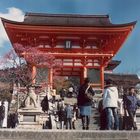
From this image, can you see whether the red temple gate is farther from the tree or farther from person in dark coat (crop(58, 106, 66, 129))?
person in dark coat (crop(58, 106, 66, 129))

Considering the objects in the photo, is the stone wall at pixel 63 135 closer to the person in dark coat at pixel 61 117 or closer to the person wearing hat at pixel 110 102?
the person wearing hat at pixel 110 102

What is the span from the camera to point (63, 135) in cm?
662

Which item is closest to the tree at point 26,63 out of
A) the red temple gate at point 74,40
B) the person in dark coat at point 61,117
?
the red temple gate at point 74,40

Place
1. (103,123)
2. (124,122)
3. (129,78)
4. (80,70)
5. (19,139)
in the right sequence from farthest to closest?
(129,78) < (80,70) < (124,122) < (103,123) < (19,139)

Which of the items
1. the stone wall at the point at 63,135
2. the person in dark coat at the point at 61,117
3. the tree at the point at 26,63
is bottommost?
the stone wall at the point at 63,135

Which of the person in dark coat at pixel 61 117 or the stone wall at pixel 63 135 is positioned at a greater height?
the person in dark coat at pixel 61 117

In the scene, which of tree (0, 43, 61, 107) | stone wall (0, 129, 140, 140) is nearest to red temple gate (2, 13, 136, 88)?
tree (0, 43, 61, 107)

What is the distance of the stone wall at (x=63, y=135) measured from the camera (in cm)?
650

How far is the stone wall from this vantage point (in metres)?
6.50

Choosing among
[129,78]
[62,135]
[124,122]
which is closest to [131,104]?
[124,122]

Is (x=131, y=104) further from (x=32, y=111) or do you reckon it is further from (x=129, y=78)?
(x=129, y=78)

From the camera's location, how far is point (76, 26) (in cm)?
3089

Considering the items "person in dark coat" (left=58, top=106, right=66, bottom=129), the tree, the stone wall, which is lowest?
the stone wall

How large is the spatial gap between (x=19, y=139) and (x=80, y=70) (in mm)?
26523
